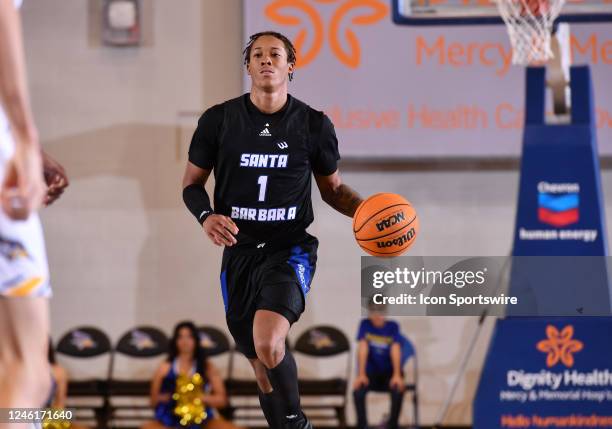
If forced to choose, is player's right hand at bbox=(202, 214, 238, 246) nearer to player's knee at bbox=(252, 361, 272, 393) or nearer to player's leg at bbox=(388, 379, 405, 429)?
player's knee at bbox=(252, 361, 272, 393)

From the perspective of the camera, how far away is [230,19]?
9469 millimetres

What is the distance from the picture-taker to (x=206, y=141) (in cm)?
445

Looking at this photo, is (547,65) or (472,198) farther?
(472,198)

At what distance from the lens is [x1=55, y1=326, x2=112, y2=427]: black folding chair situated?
8.95m

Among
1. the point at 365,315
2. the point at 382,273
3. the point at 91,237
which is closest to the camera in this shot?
the point at 382,273

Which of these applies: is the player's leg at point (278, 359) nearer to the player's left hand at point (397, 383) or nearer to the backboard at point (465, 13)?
the backboard at point (465, 13)

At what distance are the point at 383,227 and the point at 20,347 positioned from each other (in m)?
2.29

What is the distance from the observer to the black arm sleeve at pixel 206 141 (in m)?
4.44

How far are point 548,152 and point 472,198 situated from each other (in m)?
2.90

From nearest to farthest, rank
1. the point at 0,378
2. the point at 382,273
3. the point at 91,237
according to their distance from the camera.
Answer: the point at 0,378, the point at 382,273, the point at 91,237

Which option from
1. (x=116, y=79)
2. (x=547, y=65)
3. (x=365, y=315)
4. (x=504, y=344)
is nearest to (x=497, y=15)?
(x=547, y=65)

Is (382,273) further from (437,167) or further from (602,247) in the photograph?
(437,167)

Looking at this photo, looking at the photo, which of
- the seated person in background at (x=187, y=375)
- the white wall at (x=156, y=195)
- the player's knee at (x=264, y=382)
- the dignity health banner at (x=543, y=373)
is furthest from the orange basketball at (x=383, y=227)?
the white wall at (x=156, y=195)

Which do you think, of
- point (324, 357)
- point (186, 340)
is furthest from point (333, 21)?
point (186, 340)
